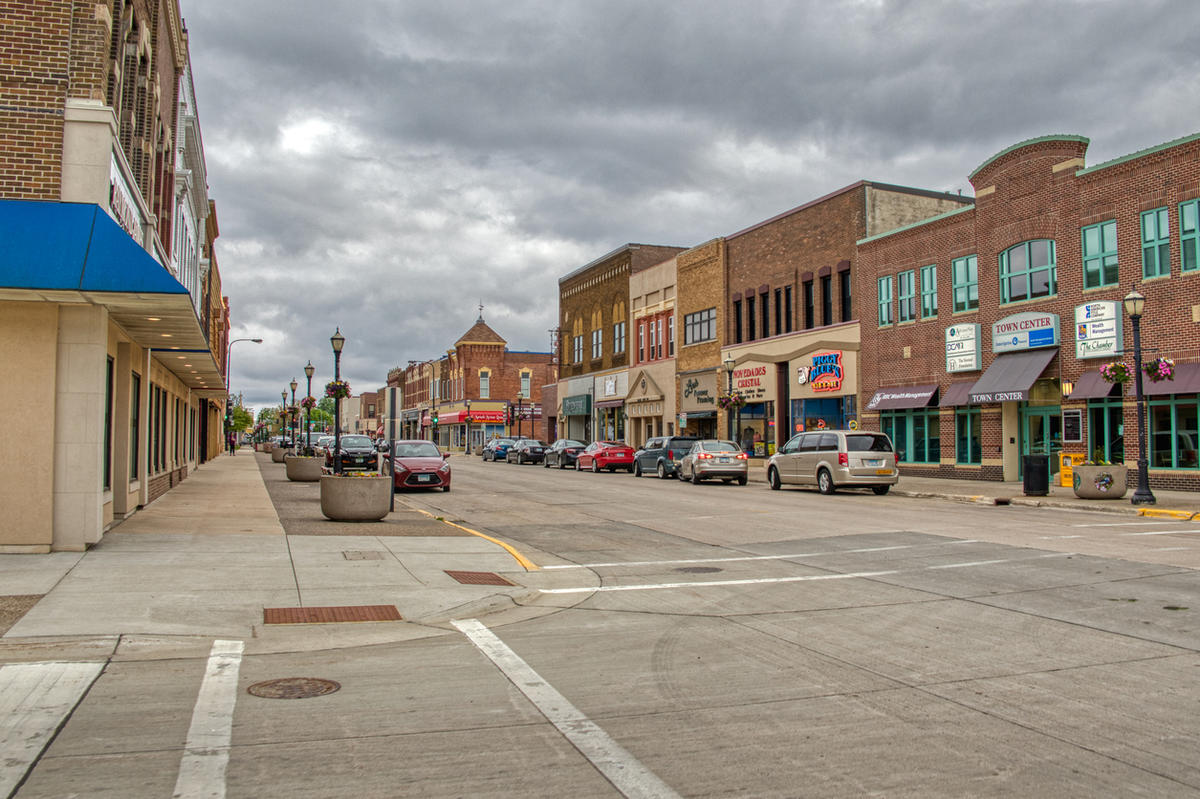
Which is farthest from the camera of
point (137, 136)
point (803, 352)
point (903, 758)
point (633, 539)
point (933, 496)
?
point (803, 352)

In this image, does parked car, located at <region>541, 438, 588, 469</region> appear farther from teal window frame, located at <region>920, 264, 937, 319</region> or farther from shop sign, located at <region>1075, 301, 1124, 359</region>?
shop sign, located at <region>1075, 301, 1124, 359</region>

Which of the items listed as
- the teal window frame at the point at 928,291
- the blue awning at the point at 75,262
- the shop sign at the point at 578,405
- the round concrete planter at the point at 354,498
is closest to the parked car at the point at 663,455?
the teal window frame at the point at 928,291

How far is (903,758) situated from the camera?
450 centimetres

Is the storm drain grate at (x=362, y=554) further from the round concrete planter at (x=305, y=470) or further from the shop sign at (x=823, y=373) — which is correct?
the shop sign at (x=823, y=373)

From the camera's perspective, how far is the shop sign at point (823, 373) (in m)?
36.8

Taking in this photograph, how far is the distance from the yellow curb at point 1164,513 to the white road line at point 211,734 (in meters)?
A: 17.4

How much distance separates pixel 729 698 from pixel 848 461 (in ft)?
64.6

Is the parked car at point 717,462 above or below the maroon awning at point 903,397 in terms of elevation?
below

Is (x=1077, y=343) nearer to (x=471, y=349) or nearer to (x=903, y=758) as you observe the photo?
(x=903, y=758)

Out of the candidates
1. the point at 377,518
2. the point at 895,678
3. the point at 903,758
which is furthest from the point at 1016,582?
the point at 377,518

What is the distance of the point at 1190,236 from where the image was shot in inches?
933

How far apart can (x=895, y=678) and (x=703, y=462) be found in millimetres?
23946

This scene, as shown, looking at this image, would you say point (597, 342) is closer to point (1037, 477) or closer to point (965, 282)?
point (965, 282)

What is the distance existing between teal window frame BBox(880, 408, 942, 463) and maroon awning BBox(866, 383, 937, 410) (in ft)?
1.70
